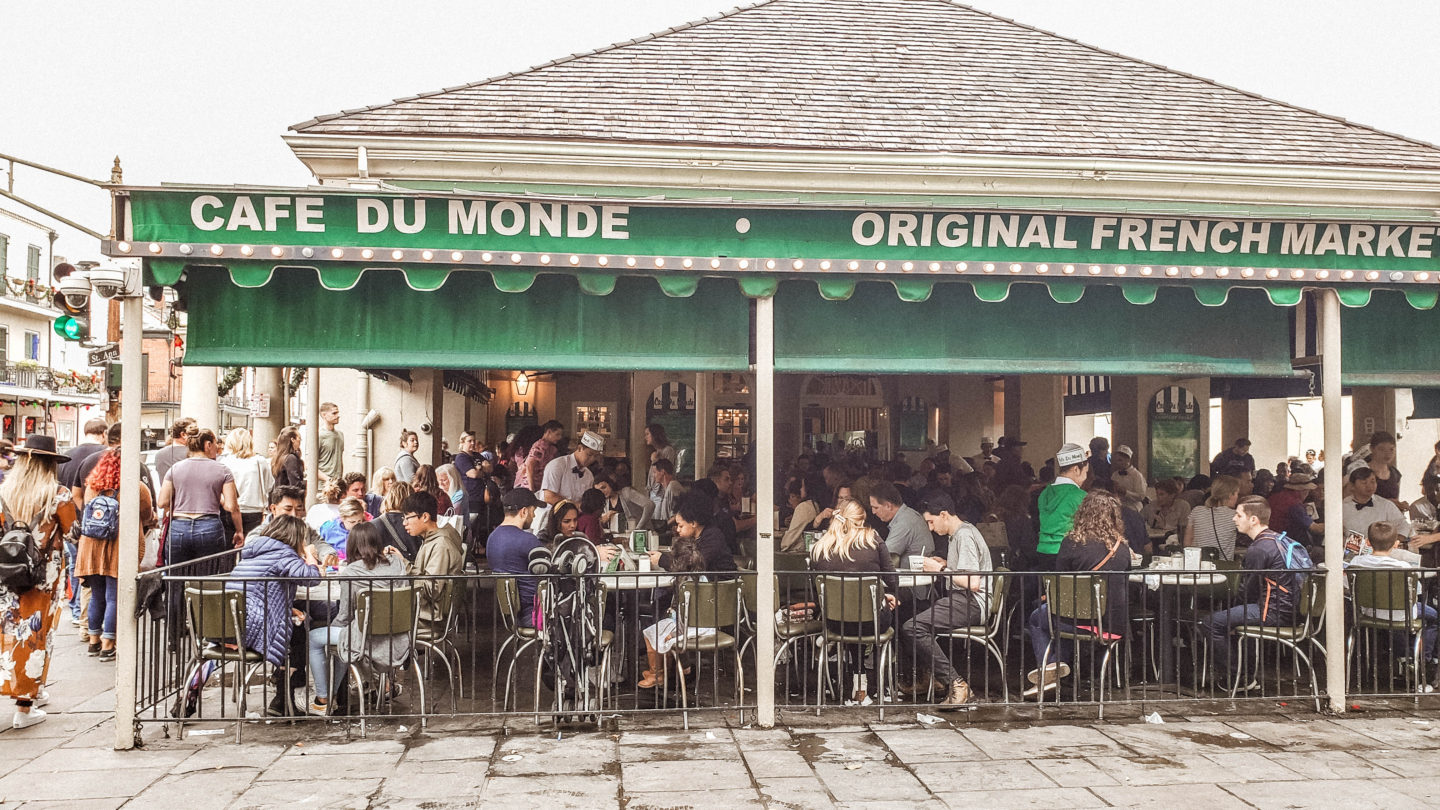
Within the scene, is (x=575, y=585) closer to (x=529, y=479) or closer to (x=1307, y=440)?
(x=529, y=479)

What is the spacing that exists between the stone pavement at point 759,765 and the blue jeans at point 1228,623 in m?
0.57

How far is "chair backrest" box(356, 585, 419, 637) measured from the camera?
6.25 metres

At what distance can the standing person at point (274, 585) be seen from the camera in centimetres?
624

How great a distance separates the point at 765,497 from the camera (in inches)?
255

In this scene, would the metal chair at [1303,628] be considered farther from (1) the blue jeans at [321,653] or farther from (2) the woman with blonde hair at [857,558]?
(1) the blue jeans at [321,653]

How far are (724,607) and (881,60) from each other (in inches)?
367

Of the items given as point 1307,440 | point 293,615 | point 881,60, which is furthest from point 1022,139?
point 1307,440

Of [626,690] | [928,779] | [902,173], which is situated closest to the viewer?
[928,779]

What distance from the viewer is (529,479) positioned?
472 inches

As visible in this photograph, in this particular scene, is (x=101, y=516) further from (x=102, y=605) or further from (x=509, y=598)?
(x=509, y=598)

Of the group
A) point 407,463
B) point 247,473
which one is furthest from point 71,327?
point 407,463

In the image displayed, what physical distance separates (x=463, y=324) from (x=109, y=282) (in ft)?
7.03

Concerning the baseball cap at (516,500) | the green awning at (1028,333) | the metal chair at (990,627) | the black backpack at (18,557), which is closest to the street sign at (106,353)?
the black backpack at (18,557)

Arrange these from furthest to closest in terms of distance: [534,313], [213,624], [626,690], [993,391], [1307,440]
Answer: [1307,440] < [993,391] < [626,690] < [534,313] < [213,624]
